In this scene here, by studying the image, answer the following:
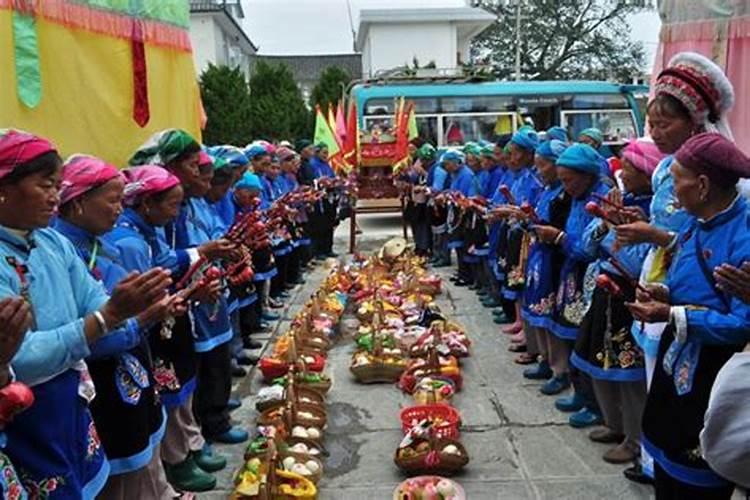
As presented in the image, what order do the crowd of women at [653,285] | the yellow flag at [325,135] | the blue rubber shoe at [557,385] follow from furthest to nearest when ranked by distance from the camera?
the yellow flag at [325,135] → the blue rubber shoe at [557,385] → the crowd of women at [653,285]

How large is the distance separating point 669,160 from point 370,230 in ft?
39.6

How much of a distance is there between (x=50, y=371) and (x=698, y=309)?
2.03 meters

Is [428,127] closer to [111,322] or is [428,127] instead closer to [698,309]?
[698,309]

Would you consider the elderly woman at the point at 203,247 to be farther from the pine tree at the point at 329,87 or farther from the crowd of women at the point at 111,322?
the pine tree at the point at 329,87

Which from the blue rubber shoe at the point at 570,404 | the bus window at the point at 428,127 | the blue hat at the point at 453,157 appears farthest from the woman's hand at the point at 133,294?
the bus window at the point at 428,127

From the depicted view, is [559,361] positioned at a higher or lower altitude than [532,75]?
lower

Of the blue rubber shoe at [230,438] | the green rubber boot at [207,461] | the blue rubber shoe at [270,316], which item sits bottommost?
the blue rubber shoe at [270,316]

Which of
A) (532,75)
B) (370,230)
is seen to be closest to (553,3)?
(532,75)

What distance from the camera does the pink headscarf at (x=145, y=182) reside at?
10.6 ft

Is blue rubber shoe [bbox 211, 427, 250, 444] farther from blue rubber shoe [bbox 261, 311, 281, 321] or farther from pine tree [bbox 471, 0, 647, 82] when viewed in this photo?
pine tree [bbox 471, 0, 647, 82]

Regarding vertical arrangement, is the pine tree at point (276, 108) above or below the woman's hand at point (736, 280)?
above

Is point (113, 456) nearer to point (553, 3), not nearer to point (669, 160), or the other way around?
point (669, 160)

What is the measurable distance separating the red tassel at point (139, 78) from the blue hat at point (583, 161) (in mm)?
2378

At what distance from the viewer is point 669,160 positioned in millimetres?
3102
